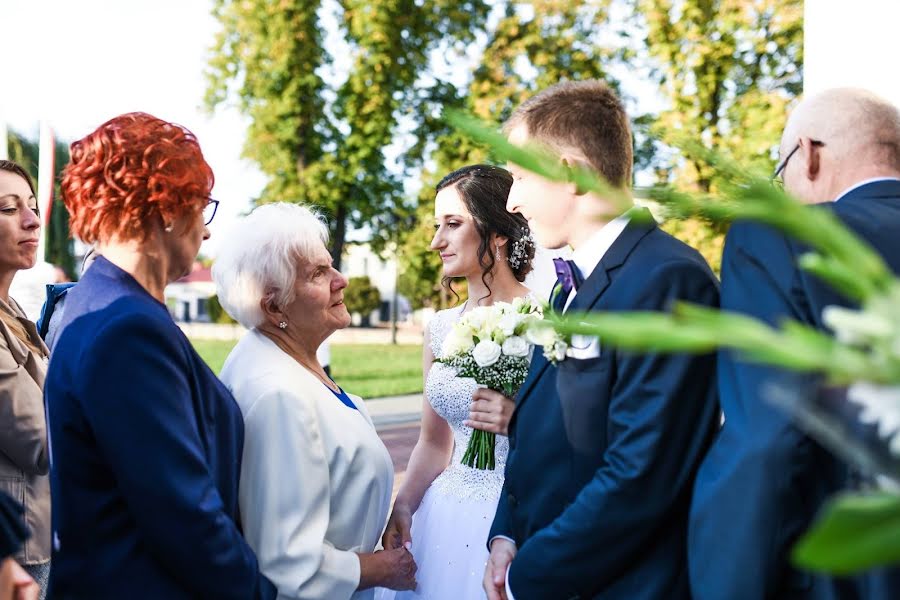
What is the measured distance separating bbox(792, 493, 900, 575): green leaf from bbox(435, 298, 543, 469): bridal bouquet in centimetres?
218

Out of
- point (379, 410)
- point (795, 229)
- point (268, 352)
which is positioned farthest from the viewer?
point (379, 410)

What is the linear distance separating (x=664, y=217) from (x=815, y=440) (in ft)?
3.69

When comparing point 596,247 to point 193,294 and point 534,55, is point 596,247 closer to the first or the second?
point 534,55

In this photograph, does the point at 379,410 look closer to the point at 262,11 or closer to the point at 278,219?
the point at 262,11

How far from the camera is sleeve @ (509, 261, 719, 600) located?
6.43 ft

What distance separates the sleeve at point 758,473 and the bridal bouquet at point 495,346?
1.07 m

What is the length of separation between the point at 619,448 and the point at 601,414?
0.44 feet

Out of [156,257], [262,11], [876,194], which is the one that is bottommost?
[156,257]

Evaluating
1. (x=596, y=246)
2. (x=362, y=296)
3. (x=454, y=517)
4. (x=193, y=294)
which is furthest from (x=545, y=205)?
(x=193, y=294)

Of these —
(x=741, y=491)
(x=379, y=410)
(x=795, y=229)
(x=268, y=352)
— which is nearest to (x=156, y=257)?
(x=268, y=352)

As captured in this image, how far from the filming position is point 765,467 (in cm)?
163

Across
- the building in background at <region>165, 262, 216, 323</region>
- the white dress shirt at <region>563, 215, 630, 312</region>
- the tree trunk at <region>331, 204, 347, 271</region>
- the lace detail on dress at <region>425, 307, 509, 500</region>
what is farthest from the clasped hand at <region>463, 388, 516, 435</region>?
the building in background at <region>165, 262, 216, 323</region>

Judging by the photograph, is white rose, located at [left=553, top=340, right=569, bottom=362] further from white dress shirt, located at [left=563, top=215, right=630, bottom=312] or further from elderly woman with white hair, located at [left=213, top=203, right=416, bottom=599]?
elderly woman with white hair, located at [left=213, top=203, right=416, bottom=599]

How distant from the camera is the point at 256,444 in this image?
8.07 feet
